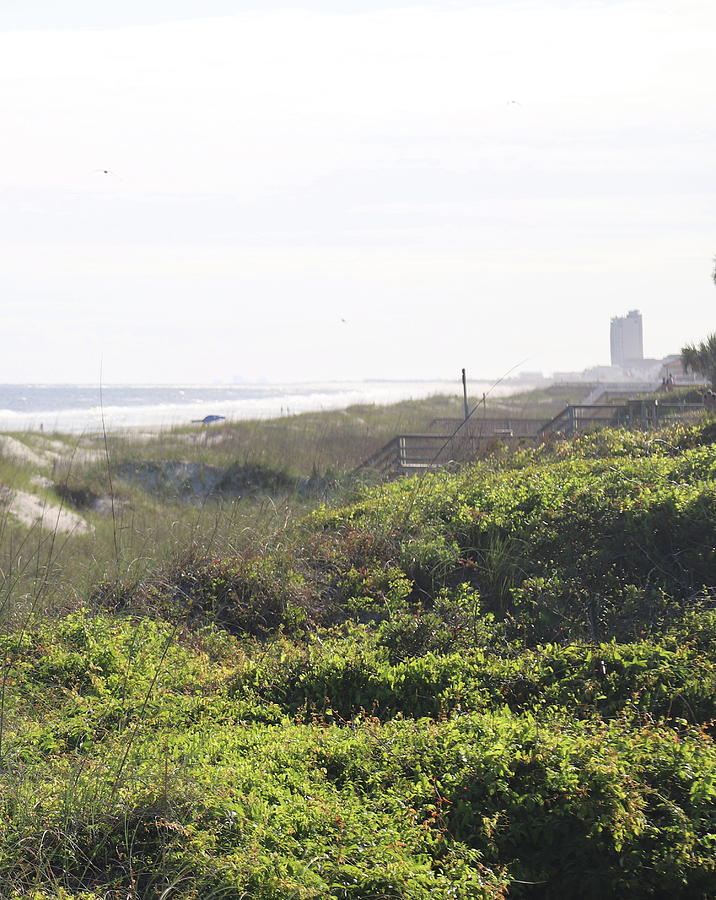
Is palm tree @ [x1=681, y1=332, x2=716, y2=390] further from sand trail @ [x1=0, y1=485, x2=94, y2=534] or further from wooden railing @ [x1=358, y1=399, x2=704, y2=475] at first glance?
sand trail @ [x1=0, y1=485, x2=94, y2=534]

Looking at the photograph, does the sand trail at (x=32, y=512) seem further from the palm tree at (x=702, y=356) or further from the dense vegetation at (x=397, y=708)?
the palm tree at (x=702, y=356)

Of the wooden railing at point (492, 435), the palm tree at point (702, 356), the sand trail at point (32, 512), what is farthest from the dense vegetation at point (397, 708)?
the palm tree at point (702, 356)

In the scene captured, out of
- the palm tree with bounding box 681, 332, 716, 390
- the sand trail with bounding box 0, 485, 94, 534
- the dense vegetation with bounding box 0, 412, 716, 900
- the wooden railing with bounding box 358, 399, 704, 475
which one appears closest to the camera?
the dense vegetation with bounding box 0, 412, 716, 900

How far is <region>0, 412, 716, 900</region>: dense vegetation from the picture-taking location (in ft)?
15.0

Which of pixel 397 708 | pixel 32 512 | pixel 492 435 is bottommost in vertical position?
pixel 397 708

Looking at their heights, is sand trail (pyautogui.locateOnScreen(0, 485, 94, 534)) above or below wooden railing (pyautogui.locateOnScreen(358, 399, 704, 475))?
below

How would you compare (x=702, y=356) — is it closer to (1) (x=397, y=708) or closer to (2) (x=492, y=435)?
(2) (x=492, y=435)

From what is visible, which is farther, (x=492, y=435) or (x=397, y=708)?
(x=492, y=435)

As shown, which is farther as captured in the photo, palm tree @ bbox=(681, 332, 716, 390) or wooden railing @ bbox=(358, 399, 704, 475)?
palm tree @ bbox=(681, 332, 716, 390)

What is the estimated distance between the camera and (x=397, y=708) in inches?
285

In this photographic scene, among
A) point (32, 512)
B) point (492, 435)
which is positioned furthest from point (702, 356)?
point (32, 512)

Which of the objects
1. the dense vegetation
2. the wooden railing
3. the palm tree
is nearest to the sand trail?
the wooden railing

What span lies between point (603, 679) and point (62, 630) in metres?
4.47

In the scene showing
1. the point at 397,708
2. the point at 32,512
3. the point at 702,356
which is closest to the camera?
the point at 397,708
